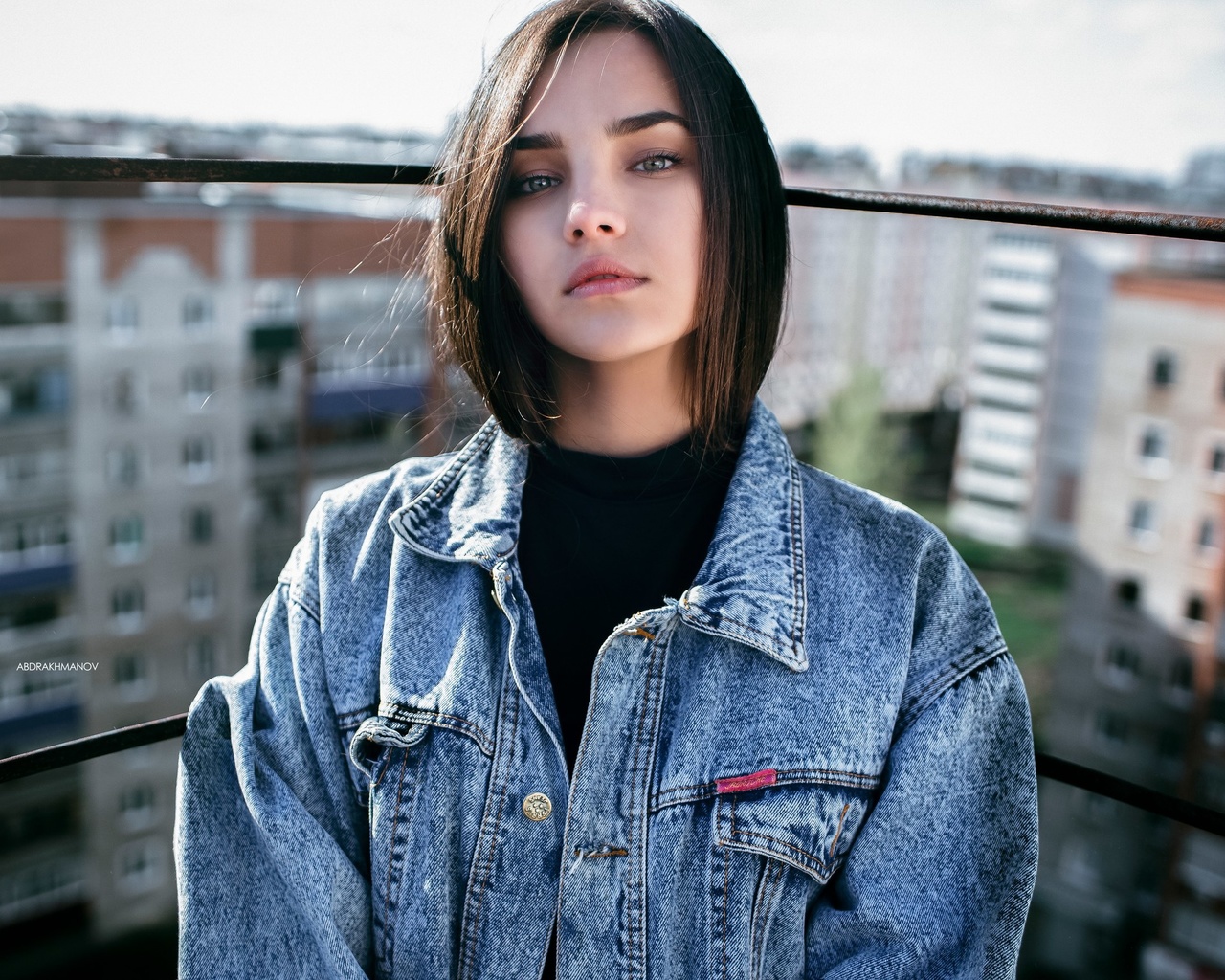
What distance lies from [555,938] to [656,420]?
54cm

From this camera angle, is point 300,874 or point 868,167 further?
point 868,167

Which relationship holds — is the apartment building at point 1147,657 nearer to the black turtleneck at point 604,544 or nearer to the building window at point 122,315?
the building window at point 122,315

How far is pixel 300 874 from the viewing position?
102 cm

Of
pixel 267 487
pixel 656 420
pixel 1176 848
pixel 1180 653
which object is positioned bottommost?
pixel 1176 848

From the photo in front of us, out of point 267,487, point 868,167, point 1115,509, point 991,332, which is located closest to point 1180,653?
point 1115,509

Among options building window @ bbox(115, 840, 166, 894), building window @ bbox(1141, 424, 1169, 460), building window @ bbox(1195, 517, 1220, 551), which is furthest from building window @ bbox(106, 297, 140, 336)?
building window @ bbox(1195, 517, 1220, 551)

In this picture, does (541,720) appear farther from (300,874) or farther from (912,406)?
(912,406)

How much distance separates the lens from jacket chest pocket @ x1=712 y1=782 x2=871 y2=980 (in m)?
1.00

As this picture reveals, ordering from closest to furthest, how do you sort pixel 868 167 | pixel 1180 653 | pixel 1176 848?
pixel 1176 848, pixel 1180 653, pixel 868 167

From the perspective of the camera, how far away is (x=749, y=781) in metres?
1.00

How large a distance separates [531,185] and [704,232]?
19cm

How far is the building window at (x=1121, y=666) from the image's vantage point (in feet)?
108

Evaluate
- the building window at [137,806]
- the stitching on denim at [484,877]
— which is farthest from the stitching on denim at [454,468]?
the building window at [137,806]

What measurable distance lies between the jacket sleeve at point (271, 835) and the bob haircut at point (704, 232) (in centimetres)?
38
